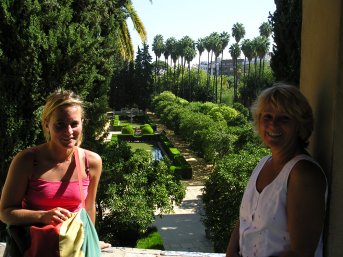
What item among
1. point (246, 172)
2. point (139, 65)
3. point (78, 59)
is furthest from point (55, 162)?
point (139, 65)

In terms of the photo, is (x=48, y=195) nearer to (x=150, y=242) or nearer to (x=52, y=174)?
(x=52, y=174)

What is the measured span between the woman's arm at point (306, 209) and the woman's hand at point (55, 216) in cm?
Result: 110

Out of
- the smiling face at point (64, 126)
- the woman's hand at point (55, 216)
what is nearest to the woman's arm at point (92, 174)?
the smiling face at point (64, 126)

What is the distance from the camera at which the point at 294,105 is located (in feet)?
5.59

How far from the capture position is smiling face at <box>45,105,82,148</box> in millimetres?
2168

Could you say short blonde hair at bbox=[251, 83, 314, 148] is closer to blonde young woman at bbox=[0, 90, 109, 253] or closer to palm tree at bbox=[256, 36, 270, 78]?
blonde young woman at bbox=[0, 90, 109, 253]

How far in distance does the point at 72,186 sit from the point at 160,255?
2.03 meters

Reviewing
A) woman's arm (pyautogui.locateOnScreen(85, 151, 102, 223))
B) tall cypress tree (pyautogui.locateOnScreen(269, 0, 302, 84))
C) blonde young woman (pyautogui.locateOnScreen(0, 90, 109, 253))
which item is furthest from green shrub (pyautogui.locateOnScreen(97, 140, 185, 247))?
blonde young woman (pyautogui.locateOnScreen(0, 90, 109, 253))

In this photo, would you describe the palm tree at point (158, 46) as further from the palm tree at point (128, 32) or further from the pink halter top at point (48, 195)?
the pink halter top at point (48, 195)

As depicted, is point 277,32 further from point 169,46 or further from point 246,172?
point 169,46

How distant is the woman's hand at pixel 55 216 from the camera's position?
1.97 metres

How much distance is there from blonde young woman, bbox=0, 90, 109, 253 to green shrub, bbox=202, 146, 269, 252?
641 centimetres

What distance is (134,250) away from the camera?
402 cm

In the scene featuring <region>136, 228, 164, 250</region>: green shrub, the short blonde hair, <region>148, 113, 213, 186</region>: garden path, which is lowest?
<region>148, 113, 213, 186</region>: garden path
